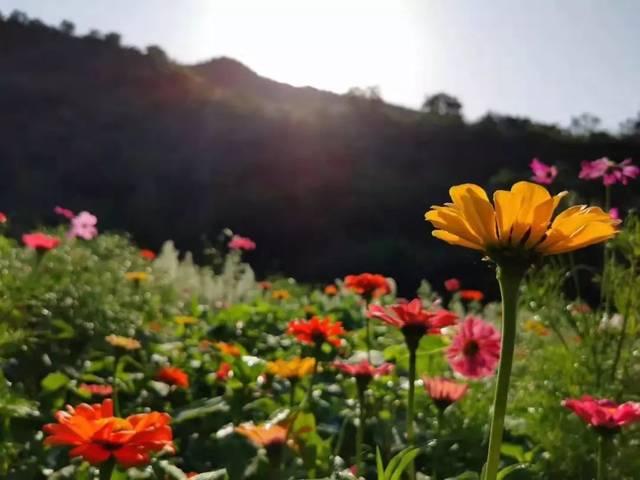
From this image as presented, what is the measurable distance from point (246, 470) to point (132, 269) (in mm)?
3504

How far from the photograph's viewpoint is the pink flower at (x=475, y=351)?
5.90 feet

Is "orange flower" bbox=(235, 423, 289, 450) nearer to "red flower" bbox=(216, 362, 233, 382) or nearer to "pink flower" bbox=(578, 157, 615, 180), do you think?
"red flower" bbox=(216, 362, 233, 382)

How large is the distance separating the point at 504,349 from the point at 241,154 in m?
17.5

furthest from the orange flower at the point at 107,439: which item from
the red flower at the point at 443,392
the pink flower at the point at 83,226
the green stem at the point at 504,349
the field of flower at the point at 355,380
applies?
the pink flower at the point at 83,226

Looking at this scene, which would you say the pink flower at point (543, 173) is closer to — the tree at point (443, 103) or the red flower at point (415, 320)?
the red flower at point (415, 320)

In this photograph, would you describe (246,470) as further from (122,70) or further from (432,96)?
(432,96)

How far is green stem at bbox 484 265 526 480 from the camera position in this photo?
83 centimetres

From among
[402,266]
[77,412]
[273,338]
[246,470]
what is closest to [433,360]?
[273,338]

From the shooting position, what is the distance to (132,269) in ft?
15.7

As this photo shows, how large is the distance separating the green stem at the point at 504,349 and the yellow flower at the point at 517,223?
29 millimetres

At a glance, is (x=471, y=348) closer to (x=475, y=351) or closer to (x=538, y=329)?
(x=475, y=351)


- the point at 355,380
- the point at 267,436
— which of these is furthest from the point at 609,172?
the point at 267,436

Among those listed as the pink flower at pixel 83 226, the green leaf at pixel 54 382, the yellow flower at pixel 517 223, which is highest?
the yellow flower at pixel 517 223

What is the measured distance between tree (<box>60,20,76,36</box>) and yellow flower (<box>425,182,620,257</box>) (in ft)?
77.3
